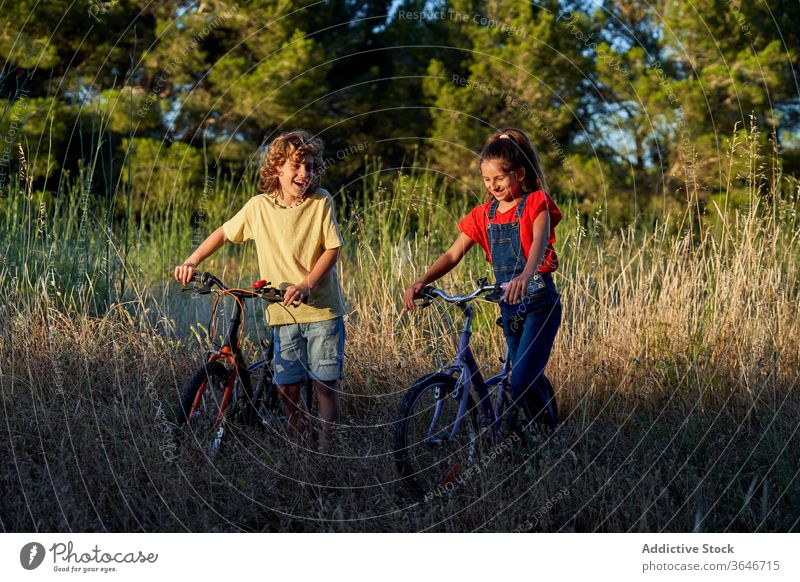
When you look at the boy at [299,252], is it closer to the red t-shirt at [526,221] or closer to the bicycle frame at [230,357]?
the bicycle frame at [230,357]

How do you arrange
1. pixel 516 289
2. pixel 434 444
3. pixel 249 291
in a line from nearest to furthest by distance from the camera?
pixel 516 289 < pixel 249 291 < pixel 434 444

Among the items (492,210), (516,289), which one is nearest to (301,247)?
(492,210)

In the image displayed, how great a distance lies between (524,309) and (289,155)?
1264 millimetres

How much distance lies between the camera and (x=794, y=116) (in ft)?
47.5

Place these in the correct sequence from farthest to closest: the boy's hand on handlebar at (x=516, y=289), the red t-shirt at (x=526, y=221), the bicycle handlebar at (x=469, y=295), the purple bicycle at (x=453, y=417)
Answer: the red t-shirt at (x=526, y=221) < the purple bicycle at (x=453, y=417) < the bicycle handlebar at (x=469, y=295) < the boy's hand on handlebar at (x=516, y=289)

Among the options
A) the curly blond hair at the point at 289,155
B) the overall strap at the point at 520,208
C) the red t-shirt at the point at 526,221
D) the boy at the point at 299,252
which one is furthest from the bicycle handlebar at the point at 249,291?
the overall strap at the point at 520,208

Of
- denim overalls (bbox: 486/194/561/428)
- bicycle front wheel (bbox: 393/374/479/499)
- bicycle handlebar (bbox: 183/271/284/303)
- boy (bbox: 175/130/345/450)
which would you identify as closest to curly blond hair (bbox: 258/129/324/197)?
boy (bbox: 175/130/345/450)

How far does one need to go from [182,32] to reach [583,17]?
6.21 meters

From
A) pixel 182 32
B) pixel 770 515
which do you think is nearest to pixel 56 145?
pixel 182 32

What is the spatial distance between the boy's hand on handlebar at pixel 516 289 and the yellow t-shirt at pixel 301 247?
37.3 inches

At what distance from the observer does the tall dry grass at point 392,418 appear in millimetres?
3811

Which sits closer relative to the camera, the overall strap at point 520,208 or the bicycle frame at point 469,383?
the bicycle frame at point 469,383

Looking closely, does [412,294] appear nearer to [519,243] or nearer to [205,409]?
[519,243]

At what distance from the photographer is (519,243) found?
405cm
